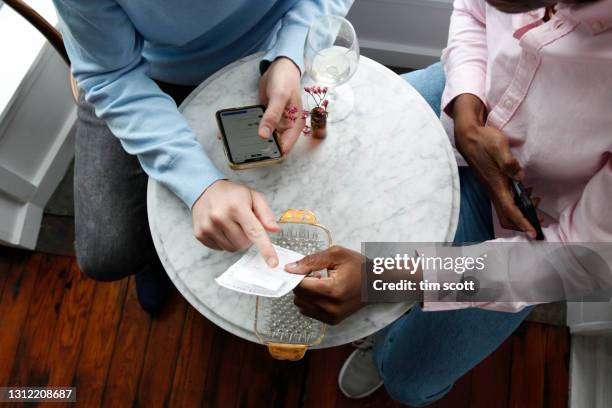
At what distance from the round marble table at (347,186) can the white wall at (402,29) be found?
28.3 inches

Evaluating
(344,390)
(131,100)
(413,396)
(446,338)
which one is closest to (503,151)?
(446,338)

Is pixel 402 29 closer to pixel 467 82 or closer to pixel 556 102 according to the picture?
pixel 467 82

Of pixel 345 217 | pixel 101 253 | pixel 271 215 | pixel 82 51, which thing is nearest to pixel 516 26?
pixel 345 217

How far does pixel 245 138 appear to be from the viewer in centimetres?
102

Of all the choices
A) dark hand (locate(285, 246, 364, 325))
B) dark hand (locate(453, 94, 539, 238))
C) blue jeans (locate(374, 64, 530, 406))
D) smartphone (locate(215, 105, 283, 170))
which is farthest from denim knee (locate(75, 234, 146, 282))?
dark hand (locate(453, 94, 539, 238))

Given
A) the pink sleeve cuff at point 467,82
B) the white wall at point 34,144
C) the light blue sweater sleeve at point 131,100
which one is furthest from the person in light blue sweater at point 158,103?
the white wall at point 34,144

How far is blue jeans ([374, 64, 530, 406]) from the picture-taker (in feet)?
3.62

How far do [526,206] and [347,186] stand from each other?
367 mm

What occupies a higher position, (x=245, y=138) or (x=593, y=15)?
(x=593, y=15)

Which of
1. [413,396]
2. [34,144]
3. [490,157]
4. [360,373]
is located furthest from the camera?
[34,144]

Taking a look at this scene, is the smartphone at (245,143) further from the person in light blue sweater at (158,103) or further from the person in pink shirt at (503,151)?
the person in pink shirt at (503,151)

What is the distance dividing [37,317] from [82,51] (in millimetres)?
1024

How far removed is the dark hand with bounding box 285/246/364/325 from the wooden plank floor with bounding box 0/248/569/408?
2.35 ft

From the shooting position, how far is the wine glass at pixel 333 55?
97 centimetres
